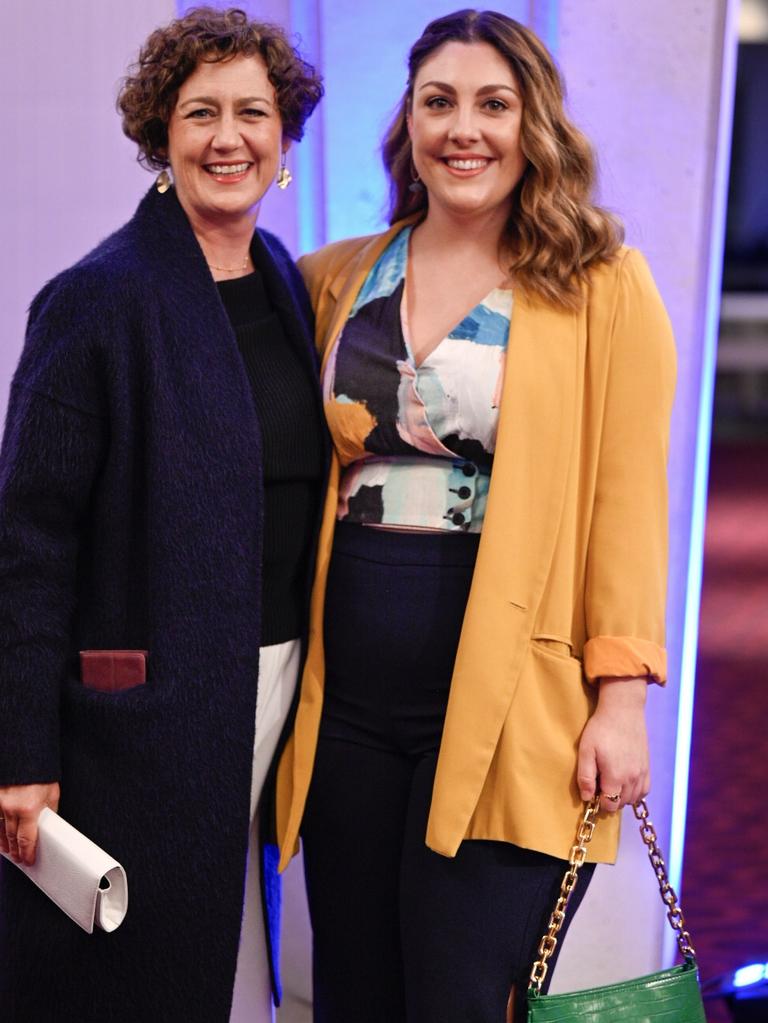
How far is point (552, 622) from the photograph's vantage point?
5.69 feet

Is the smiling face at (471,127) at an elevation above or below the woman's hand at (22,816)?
above

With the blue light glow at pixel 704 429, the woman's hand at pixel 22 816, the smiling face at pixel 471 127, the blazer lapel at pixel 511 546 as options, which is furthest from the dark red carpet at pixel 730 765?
the smiling face at pixel 471 127

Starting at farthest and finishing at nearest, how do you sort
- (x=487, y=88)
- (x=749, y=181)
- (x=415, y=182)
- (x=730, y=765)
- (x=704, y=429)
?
(x=749, y=181) < (x=730, y=765) < (x=704, y=429) < (x=415, y=182) < (x=487, y=88)

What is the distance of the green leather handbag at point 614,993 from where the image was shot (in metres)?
1.65

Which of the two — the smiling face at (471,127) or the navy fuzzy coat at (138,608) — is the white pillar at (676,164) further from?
the navy fuzzy coat at (138,608)

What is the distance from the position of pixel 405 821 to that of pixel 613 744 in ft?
1.13

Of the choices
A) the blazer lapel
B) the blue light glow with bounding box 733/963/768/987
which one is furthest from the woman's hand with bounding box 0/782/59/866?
the blue light glow with bounding box 733/963/768/987

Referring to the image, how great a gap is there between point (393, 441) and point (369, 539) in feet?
0.49

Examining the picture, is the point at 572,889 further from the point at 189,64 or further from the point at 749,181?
the point at 749,181

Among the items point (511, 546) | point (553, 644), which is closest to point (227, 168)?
point (511, 546)

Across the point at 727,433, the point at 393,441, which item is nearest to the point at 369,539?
the point at 393,441

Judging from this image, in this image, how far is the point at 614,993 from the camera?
1674 mm

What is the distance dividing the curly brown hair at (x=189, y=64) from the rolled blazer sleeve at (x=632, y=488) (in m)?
0.58

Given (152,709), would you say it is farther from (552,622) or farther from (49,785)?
(552,622)
